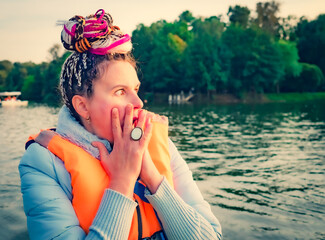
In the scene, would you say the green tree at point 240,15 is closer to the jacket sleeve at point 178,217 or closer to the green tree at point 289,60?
the green tree at point 289,60

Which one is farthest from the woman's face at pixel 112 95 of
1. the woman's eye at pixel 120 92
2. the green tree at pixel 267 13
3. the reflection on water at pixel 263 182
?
the green tree at pixel 267 13

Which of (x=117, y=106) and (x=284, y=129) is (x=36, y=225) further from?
(x=284, y=129)

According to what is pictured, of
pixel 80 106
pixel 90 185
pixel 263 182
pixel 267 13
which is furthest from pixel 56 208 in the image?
pixel 267 13

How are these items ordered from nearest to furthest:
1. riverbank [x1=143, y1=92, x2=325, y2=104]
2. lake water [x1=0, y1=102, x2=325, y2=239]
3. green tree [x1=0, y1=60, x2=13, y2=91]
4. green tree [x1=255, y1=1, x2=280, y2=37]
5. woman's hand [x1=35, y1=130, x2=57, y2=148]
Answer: woman's hand [x1=35, y1=130, x2=57, y2=148]
lake water [x1=0, y1=102, x2=325, y2=239]
riverbank [x1=143, y1=92, x2=325, y2=104]
green tree [x1=255, y1=1, x2=280, y2=37]
green tree [x1=0, y1=60, x2=13, y2=91]

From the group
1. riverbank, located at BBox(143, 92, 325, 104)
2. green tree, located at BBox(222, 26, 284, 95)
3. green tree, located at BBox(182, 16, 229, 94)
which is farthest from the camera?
green tree, located at BBox(182, 16, 229, 94)

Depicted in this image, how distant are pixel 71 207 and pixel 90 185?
0.13m

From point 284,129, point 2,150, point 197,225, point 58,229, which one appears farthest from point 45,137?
point 284,129

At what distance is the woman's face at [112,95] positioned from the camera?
1699mm

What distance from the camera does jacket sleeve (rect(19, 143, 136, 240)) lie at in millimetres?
1496

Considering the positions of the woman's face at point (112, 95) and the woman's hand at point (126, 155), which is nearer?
the woman's hand at point (126, 155)

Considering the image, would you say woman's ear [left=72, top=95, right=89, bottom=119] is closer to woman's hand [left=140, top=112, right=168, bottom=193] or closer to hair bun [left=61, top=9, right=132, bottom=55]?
hair bun [left=61, top=9, right=132, bottom=55]

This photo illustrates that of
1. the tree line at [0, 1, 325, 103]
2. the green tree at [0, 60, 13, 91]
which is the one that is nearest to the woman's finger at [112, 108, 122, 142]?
the tree line at [0, 1, 325, 103]

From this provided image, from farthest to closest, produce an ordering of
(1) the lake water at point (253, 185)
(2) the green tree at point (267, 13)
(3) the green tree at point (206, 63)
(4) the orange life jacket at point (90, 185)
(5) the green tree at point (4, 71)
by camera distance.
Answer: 1. (5) the green tree at point (4, 71)
2. (2) the green tree at point (267, 13)
3. (3) the green tree at point (206, 63)
4. (1) the lake water at point (253, 185)
5. (4) the orange life jacket at point (90, 185)

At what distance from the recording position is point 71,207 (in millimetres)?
1590
